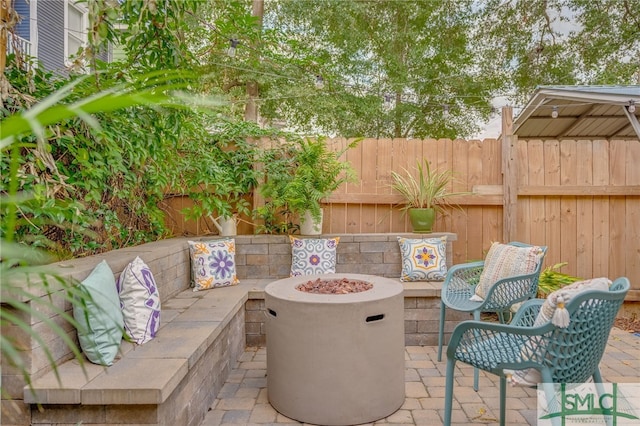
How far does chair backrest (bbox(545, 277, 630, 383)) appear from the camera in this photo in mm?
1581

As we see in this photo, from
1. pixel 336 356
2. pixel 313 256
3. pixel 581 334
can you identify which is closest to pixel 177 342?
pixel 336 356

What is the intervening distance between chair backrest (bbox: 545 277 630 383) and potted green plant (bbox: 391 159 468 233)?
228 cm

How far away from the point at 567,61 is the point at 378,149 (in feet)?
20.9

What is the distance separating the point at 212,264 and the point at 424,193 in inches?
82.0

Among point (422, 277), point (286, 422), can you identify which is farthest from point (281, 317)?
point (422, 277)

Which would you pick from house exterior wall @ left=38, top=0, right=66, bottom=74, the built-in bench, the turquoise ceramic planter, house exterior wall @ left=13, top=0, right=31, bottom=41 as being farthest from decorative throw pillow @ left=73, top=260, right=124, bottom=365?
house exterior wall @ left=13, top=0, right=31, bottom=41

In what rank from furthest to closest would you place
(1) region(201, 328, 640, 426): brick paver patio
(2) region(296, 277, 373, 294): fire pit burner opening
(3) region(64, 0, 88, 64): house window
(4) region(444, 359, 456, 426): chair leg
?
(3) region(64, 0, 88, 64): house window
(2) region(296, 277, 373, 294): fire pit burner opening
(1) region(201, 328, 640, 426): brick paver patio
(4) region(444, 359, 456, 426): chair leg

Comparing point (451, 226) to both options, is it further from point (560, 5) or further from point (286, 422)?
point (560, 5)

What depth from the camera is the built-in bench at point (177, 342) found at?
1637 millimetres

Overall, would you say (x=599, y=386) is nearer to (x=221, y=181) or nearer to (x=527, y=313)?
(x=527, y=313)

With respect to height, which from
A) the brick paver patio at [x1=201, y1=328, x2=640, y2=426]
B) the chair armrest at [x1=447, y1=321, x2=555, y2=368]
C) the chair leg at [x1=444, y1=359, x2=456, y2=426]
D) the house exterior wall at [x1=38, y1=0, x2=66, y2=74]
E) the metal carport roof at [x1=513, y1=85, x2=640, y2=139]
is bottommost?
the brick paver patio at [x1=201, y1=328, x2=640, y2=426]

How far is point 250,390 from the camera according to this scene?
263 cm

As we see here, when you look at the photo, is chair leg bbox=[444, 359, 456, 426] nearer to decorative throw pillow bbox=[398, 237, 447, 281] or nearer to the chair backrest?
the chair backrest

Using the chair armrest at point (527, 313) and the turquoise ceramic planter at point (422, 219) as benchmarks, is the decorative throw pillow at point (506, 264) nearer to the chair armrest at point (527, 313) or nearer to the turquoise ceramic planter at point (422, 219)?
the chair armrest at point (527, 313)
